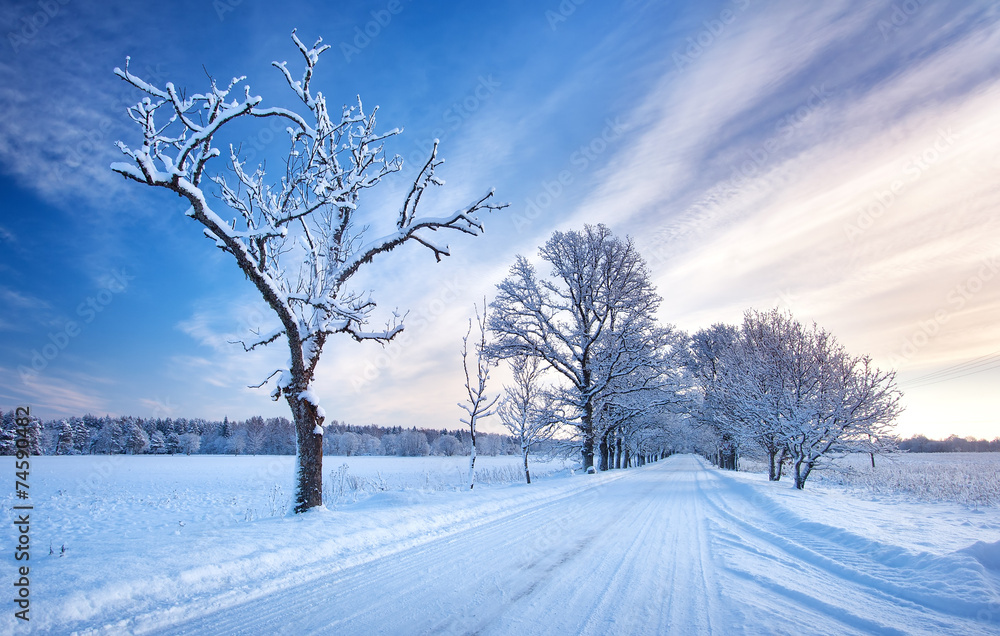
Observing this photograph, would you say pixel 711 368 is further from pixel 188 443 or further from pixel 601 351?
pixel 188 443

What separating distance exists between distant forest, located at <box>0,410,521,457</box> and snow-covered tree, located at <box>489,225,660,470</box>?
126ft

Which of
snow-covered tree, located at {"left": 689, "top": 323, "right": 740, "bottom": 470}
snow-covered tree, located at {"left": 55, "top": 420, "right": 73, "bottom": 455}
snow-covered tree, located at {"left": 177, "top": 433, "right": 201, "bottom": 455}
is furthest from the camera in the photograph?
snow-covered tree, located at {"left": 177, "top": 433, "right": 201, "bottom": 455}

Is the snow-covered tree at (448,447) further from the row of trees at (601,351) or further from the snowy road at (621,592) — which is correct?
the snowy road at (621,592)

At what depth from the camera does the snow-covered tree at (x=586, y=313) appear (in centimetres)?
1997

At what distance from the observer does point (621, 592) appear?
3852mm

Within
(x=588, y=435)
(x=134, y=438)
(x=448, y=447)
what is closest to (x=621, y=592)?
(x=588, y=435)

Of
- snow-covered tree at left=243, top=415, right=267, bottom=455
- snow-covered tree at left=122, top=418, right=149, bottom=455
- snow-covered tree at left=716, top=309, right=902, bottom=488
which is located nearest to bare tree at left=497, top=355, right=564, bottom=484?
snow-covered tree at left=716, top=309, right=902, bottom=488

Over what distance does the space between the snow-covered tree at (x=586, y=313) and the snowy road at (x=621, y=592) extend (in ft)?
45.6

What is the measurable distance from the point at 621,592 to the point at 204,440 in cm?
12495

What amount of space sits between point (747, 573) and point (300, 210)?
26.7 feet

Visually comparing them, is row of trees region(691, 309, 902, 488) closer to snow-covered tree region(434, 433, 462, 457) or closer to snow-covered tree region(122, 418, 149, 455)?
snow-covered tree region(434, 433, 462, 457)

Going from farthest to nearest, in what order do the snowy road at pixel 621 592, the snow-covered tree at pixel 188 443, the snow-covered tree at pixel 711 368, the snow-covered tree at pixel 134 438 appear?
the snow-covered tree at pixel 188 443, the snow-covered tree at pixel 134 438, the snow-covered tree at pixel 711 368, the snowy road at pixel 621 592

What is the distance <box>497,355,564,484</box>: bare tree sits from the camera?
18.5m

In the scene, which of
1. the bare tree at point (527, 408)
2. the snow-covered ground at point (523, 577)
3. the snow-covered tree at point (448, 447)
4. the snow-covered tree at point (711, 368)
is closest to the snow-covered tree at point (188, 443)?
the snow-covered tree at point (448, 447)
